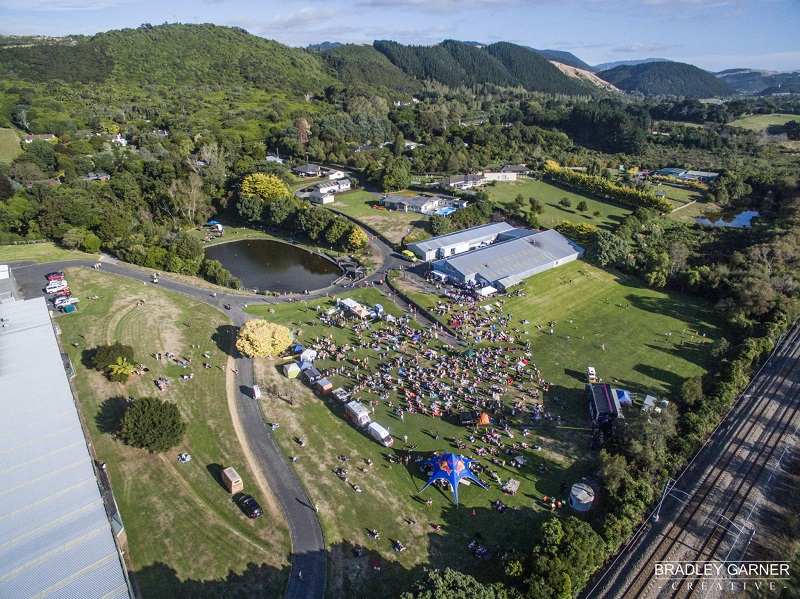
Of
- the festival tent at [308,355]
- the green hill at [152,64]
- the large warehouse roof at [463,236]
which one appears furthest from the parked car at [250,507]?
the green hill at [152,64]

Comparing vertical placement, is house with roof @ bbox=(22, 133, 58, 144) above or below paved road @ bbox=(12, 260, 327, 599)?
above

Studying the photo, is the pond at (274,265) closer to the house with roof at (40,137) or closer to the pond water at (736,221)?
the pond water at (736,221)

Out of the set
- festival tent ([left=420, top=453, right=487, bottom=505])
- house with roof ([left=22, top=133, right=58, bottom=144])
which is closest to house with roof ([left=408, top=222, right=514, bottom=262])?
festival tent ([left=420, top=453, right=487, bottom=505])

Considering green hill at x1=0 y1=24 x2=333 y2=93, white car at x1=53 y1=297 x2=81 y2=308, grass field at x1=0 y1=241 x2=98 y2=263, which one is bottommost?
white car at x1=53 y1=297 x2=81 y2=308

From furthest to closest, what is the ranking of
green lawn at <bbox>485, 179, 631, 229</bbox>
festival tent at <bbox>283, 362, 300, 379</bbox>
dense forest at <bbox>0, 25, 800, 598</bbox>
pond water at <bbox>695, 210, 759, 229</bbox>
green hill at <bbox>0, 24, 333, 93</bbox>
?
green hill at <bbox>0, 24, 333, 93</bbox> < green lawn at <bbox>485, 179, 631, 229</bbox> < pond water at <bbox>695, 210, 759, 229</bbox> < festival tent at <bbox>283, 362, 300, 379</bbox> < dense forest at <bbox>0, 25, 800, 598</bbox>

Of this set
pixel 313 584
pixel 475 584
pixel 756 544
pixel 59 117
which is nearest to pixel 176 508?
pixel 313 584

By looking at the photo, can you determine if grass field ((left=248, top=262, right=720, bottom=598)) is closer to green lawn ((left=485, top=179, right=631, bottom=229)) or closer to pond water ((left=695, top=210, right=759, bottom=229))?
green lawn ((left=485, top=179, right=631, bottom=229))

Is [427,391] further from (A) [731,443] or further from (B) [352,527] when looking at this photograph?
(A) [731,443]
